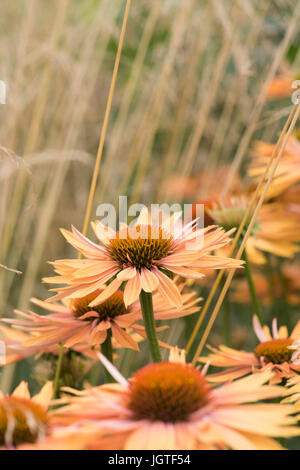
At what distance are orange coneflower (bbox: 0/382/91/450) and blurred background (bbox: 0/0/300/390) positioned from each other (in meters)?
0.41

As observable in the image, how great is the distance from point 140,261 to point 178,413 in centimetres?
13

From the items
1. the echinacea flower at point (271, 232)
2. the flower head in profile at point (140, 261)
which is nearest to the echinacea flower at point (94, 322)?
the flower head in profile at point (140, 261)

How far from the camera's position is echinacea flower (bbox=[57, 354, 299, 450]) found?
22 cm

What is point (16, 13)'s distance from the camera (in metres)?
1.27

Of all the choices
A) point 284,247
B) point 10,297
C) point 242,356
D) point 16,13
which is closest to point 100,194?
point 284,247

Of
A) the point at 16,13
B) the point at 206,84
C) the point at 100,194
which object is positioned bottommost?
the point at 100,194

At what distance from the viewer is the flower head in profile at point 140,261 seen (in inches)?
13.1

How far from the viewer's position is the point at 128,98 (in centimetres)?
75

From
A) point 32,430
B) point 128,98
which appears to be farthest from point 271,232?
point 32,430

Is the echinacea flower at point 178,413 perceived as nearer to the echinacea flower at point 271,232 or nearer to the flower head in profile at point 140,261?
the flower head in profile at point 140,261

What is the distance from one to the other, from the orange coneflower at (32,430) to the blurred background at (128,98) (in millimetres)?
412

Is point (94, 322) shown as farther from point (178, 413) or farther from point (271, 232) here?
point (271, 232)
